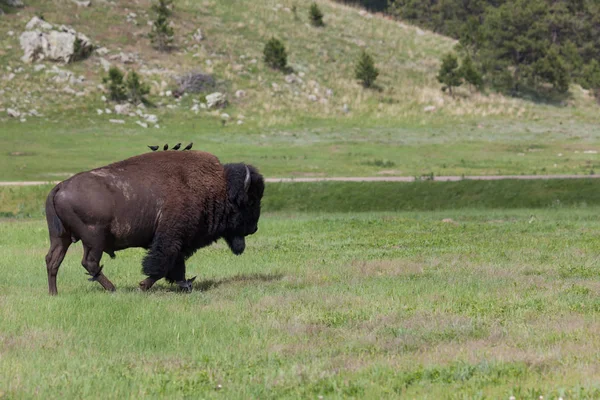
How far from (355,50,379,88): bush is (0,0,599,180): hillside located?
88 centimetres

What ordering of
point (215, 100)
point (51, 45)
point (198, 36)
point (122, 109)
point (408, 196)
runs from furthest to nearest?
point (198, 36) < point (51, 45) < point (215, 100) < point (122, 109) < point (408, 196)

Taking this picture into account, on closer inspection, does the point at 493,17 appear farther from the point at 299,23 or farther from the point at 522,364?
the point at 522,364

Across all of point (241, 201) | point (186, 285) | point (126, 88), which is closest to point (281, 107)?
point (126, 88)

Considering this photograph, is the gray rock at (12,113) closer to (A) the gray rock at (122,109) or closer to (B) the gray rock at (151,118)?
(A) the gray rock at (122,109)

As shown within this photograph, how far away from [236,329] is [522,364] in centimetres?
344

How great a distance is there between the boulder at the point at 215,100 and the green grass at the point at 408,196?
32681 millimetres

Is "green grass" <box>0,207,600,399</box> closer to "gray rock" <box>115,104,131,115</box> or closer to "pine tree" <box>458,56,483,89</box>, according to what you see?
"gray rock" <box>115,104,131,115</box>

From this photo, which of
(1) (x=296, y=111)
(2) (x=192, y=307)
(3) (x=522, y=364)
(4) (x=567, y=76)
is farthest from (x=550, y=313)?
(4) (x=567, y=76)

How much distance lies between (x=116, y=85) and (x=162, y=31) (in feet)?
35.9

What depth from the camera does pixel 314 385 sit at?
25.3 feet

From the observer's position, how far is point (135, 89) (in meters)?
62.8

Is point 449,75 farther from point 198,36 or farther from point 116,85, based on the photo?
point 116,85

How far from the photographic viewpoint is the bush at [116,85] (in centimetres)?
6159

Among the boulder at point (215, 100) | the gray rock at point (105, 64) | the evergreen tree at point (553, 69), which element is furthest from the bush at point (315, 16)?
the gray rock at point (105, 64)
